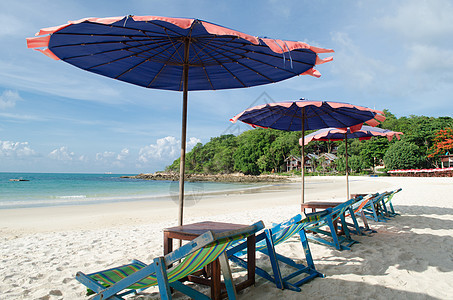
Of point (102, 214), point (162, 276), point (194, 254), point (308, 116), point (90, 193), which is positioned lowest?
point (90, 193)

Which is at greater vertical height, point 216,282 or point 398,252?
point 216,282

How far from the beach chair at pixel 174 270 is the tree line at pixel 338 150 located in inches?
1929

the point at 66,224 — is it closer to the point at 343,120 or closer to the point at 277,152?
the point at 343,120

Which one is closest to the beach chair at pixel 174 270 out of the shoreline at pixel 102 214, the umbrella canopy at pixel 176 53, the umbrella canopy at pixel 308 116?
the umbrella canopy at pixel 176 53

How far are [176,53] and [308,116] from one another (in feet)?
10.7

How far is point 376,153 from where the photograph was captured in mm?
50062

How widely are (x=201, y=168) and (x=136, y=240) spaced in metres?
80.6

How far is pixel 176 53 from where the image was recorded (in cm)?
341

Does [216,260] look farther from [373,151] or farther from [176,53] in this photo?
[373,151]

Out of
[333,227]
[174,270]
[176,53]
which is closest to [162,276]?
[174,270]

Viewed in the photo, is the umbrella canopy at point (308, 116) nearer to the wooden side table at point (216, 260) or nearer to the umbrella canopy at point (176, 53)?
the umbrella canopy at point (176, 53)

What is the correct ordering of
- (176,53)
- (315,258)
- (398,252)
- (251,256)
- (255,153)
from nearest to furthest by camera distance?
(251,256), (176,53), (315,258), (398,252), (255,153)

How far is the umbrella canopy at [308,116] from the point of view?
4.74m

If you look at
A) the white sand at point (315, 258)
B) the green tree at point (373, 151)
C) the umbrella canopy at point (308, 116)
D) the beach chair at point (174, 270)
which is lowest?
the white sand at point (315, 258)
